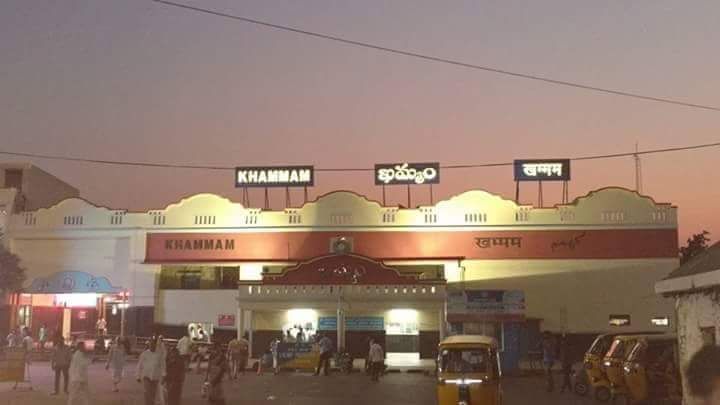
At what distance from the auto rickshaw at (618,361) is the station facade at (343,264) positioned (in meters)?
18.6

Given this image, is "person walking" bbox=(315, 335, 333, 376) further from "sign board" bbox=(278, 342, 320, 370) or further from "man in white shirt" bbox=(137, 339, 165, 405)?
"man in white shirt" bbox=(137, 339, 165, 405)

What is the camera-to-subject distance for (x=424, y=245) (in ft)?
155

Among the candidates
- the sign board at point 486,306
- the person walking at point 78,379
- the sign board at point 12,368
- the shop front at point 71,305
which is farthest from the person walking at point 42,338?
the person walking at point 78,379

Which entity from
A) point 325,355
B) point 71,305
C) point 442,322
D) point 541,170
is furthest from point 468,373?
point 71,305

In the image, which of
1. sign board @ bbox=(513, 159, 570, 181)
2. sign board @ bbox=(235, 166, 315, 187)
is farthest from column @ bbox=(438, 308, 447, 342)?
sign board @ bbox=(235, 166, 315, 187)

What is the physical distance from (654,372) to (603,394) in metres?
4.21

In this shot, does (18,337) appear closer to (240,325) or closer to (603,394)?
(240,325)

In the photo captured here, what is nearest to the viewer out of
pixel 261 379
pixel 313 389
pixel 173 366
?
pixel 173 366

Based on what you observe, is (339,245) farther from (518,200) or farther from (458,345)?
(458,345)

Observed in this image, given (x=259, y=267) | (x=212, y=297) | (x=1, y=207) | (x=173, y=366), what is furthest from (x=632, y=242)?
(x=1, y=207)

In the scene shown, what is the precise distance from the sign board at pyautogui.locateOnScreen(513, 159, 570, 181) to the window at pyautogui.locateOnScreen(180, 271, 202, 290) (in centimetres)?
2103

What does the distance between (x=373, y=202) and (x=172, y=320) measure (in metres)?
14.1

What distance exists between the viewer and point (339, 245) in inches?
1848

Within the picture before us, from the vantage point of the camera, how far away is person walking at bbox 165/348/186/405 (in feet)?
58.7
